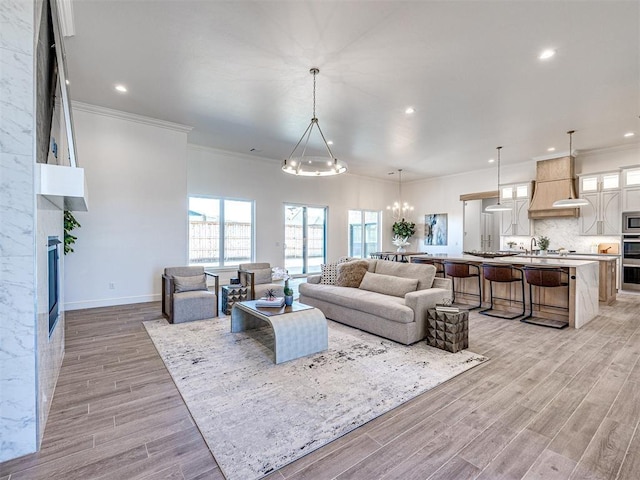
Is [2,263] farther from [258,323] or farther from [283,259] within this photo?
[283,259]

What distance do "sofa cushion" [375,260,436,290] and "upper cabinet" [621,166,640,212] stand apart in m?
5.74

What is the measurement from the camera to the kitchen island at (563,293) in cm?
440

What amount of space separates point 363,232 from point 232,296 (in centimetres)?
653

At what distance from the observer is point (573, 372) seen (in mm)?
2982

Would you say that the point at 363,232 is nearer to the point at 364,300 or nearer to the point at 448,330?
the point at 364,300

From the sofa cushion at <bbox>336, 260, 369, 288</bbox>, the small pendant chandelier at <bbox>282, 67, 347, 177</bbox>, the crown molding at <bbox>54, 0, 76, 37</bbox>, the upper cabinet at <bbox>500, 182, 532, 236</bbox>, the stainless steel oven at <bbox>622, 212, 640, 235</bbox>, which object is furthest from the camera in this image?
the upper cabinet at <bbox>500, 182, 532, 236</bbox>

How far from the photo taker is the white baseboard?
5.11 metres

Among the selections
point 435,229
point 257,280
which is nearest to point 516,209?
point 435,229

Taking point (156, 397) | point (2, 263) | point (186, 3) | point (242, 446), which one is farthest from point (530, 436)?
A: point (186, 3)

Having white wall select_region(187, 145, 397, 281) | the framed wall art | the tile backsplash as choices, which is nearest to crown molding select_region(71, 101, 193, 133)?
white wall select_region(187, 145, 397, 281)

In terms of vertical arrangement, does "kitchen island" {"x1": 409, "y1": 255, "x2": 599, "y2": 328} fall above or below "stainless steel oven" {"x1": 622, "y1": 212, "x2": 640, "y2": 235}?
below

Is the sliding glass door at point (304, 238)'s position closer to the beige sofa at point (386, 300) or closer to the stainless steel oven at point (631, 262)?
the beige sofa at point (386, 300)

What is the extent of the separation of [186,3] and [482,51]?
311cm

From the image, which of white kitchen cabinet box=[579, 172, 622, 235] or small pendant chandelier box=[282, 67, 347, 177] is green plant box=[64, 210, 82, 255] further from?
white kitchen cabinet box=[579, 172, 622, 235]
